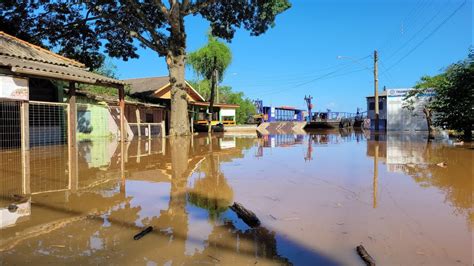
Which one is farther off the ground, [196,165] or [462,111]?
[462,111]

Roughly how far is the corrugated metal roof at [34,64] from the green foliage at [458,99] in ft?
53.1

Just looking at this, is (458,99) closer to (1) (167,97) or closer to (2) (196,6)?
(2) (196,6)

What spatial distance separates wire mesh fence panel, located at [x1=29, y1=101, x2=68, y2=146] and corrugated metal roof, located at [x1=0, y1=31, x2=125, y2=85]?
1770 mm

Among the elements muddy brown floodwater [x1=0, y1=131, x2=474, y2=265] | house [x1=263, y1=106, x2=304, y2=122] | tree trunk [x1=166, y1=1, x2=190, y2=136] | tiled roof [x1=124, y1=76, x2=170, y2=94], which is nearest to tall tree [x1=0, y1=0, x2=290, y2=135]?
tree trunk [x1=166, y1=1, x2=190, y2=136]

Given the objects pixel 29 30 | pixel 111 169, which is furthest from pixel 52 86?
pixel 111 169

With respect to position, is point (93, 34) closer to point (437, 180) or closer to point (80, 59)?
point (80, 59)

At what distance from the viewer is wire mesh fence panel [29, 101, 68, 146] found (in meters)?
15.8

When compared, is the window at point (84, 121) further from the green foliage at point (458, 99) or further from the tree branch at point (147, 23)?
the green foliage at point (458, 99)

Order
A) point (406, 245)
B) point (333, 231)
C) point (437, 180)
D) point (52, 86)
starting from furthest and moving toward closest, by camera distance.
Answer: point (52, 86)
point (437, 180)
point (333, 231)
point (406, 245)

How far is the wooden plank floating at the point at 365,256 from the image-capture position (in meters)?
3.24

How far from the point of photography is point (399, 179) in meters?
7.66

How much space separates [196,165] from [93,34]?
63.0ft

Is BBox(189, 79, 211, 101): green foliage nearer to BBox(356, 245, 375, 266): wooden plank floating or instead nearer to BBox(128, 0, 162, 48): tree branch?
BBox(128, 0, 162, 48): tree branch

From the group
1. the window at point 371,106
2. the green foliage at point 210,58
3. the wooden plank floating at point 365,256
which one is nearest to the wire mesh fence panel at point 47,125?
the wooden plank floating at point 365,256
